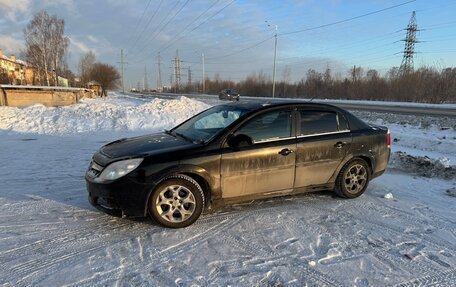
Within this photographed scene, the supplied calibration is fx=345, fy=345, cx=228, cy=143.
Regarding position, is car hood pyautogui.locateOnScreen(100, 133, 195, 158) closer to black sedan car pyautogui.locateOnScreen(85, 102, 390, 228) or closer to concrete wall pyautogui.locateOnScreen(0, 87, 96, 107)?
black sedan car pyautogui.locateOnScreen(85, 102, 390, 228)

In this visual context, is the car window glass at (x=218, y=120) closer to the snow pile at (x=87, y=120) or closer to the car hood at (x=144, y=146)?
the car hood at (x=144, y=146)

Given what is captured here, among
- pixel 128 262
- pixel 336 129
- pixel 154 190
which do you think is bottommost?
pixel 128 262

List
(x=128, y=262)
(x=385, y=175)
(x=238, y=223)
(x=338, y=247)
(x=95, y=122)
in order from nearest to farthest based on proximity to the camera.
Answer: (x=128, y=262)
(x=338, y=247)
(x=238, y=223)
(x=385, y=175)
(x=95, y=122)

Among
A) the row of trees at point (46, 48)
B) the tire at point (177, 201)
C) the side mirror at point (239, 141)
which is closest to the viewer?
the tire at point (177, 201)

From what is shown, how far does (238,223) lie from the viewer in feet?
15.2

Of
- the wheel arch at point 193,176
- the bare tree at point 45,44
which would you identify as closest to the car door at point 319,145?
the wheel arch at point 193,176

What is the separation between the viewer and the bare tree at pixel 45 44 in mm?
49750


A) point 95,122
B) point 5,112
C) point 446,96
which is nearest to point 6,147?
point 95,122

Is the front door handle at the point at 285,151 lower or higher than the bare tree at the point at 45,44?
lower

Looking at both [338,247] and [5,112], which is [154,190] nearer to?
[338,247]

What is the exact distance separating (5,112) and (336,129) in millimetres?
16324

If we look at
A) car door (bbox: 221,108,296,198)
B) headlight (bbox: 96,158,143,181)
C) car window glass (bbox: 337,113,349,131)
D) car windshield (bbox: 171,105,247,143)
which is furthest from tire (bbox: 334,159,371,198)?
headlight (bbox: 96,158,143,181)

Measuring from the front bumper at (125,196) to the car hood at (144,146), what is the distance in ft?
1.33

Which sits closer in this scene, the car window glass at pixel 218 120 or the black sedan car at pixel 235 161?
the black sedan car at pixel 235 161
